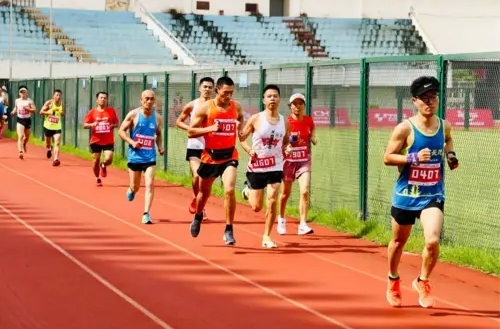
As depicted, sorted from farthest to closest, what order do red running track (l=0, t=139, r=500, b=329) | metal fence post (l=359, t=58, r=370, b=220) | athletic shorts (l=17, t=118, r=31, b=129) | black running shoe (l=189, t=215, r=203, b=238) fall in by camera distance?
1. athletic shorts (l=17, t=118, r=31, b=129)
2. metal fence post (l=359, t=58, r=370, b=220)
3. black running shoe (l=189, t=215, r=203, b=238)
4. red running track (l=0, t=139, r=500, b=329)

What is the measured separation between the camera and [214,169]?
13.4 metres

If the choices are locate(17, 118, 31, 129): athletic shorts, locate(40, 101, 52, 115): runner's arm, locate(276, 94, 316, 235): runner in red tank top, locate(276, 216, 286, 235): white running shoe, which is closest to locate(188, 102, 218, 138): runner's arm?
locate(276, 94, 316, 235): runner in red tank top

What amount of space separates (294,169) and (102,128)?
875 centimetres

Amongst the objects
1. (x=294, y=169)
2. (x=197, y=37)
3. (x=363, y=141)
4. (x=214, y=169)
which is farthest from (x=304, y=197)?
(x=197, y=37)

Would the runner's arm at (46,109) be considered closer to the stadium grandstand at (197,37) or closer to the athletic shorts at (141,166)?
the athletic shorts at (141,166)

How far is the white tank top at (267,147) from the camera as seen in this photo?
43.5 ft

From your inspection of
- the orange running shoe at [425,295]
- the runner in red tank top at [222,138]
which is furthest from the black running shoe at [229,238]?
the orange running shoe at [425,295]

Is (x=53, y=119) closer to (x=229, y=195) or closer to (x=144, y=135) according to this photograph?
(x=144, y=135)

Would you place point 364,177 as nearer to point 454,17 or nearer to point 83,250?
point 83,250

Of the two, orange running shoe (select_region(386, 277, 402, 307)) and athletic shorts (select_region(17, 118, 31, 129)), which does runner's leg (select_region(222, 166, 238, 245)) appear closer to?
orange running shoe (select_region(386, 277, 402, 307))

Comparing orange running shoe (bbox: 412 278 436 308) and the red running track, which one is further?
orange running shoe (bbox: 412 278 436 308)

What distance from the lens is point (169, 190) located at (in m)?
22.0

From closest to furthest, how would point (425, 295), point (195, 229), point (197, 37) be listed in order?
point (425, 295) < point (195, 229) < point (197, 37)

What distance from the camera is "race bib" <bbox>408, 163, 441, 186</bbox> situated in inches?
362
